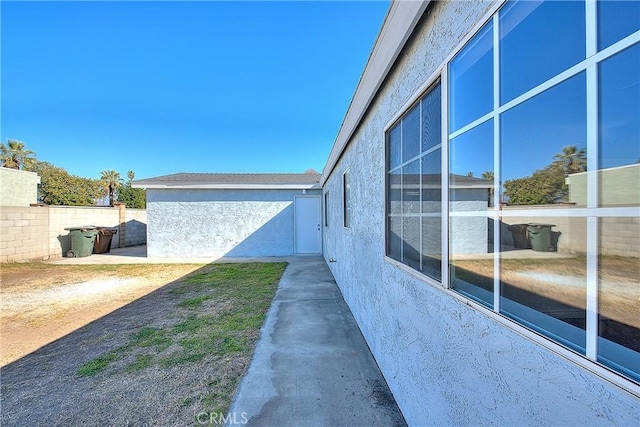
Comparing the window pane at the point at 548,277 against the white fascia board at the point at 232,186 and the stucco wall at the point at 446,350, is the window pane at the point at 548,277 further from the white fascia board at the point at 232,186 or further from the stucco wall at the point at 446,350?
the white fascia board at the point at 232,186

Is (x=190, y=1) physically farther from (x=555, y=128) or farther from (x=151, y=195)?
(x=555, y=128)

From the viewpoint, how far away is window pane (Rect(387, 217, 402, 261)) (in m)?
2.53

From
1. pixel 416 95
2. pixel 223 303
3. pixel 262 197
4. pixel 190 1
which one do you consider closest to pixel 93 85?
pixel 190 1

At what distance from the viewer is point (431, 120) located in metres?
1.86

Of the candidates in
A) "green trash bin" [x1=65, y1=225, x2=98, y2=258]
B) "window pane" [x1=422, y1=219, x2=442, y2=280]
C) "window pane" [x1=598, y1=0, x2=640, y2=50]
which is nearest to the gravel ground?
"window pane" [x1=422, y1=219, x2=442, y2=280]

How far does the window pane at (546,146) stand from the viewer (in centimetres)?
87

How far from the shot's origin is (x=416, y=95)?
2.02m

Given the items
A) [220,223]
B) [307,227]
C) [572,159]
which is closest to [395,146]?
[572,159]

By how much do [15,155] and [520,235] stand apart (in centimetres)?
3538

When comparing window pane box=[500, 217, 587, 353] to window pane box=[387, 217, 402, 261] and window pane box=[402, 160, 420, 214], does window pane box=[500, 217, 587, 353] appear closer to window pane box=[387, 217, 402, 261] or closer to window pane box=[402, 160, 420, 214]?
window pane box=[402, 160, 420, 214]

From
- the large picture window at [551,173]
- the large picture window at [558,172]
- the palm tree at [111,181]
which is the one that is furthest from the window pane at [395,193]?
the palm tree at [111,181]

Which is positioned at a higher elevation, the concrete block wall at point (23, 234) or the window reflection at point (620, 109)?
the window reflection at point (620, 109)

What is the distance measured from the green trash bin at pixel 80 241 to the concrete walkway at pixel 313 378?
10.8 meters

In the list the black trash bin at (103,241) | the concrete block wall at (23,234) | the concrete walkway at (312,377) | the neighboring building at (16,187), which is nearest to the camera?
the concrete walkway at (312,377)
